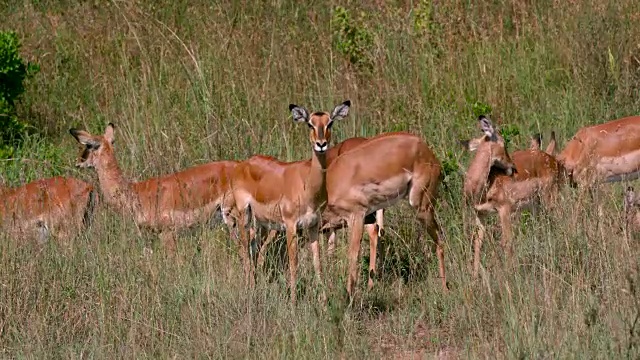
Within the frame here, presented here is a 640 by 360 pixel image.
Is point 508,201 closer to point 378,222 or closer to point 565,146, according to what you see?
point 378,222

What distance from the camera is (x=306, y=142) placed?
10617 mm

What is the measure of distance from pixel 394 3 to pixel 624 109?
3.19 meters

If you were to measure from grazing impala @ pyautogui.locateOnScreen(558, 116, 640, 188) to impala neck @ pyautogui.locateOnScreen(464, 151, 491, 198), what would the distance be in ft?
3.07

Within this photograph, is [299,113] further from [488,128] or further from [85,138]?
[85,138]

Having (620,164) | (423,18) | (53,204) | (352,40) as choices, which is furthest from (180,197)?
(423,18)

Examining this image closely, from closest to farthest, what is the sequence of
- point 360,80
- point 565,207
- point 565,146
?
point 565,207
point 565,146
point 360,80

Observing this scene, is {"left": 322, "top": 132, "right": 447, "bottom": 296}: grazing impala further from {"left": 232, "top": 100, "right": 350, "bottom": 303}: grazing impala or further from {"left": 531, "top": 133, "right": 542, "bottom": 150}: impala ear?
{"left": 531, "top": 133, "right": 542, "bottom": 150}: impala ear

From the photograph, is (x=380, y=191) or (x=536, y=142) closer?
(x=380, y=191)

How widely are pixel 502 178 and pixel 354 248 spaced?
1.36 m

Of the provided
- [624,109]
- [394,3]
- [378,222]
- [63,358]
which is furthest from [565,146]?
[63,358]

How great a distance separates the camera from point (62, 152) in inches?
425

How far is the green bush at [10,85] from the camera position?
10.8 metres

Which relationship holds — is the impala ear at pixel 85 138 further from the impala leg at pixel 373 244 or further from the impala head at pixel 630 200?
the impala head at pixel 630 200

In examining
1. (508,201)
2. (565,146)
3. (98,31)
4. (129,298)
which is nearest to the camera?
(129,298)
